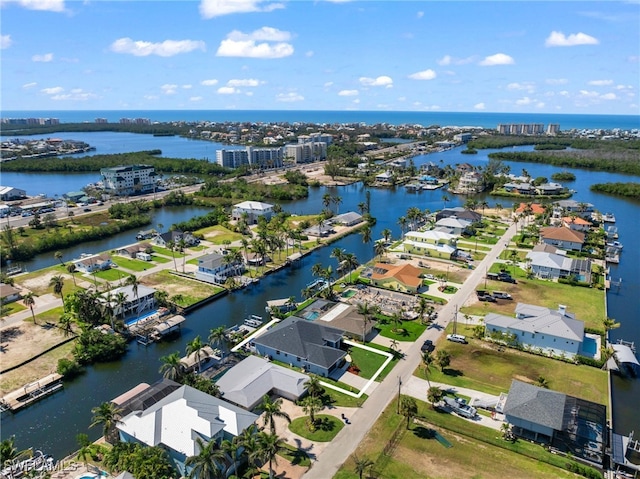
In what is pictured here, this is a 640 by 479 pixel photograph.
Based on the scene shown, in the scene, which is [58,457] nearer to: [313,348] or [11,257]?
[313,348]

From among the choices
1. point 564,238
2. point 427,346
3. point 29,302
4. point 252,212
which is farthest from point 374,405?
point 252,212

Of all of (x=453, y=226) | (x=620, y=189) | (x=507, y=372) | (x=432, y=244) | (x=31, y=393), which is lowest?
(x=507, y=372)

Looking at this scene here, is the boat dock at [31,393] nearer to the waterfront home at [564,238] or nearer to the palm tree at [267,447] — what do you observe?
the palm tree at [267,447]

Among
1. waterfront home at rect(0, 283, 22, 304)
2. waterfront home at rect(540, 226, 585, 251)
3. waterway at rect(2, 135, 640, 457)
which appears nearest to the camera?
waterway at rect(2, 135, 640, 457)

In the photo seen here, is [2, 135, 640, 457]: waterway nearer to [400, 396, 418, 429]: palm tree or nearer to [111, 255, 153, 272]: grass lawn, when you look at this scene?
[111, 255, 153, 272]: grass lawn

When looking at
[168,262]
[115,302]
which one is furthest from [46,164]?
[115,302]

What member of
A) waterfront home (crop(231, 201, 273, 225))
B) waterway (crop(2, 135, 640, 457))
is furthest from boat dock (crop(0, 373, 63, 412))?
waterfront home (crop(231, 201, 273, 225))

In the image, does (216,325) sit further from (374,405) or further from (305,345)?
(374,405)
